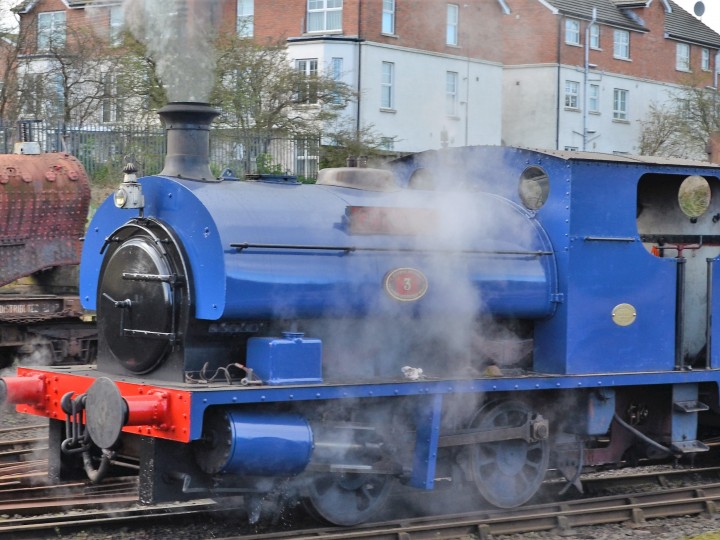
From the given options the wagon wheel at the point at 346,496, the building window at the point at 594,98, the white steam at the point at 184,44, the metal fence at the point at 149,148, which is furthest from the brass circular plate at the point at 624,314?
the building window at the point at 594,98

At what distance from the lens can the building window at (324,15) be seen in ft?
94.5

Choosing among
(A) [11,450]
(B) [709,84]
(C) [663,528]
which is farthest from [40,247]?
(B) [709,84]

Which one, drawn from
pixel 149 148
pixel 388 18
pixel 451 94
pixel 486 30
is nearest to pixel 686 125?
pixel 388 18

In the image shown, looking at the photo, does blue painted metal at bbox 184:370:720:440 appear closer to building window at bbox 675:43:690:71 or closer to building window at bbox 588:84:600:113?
building window at bbox 588:84:600:113

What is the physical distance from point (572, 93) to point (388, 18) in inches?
385

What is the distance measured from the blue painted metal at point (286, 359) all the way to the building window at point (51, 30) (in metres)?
19.1

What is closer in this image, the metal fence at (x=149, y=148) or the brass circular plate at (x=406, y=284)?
the brass circular plate at (x=406, y=284)

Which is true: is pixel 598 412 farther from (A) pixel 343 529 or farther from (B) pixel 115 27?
(B) pixel 115 27

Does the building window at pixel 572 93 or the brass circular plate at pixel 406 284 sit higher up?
the building window at pixel 572 93

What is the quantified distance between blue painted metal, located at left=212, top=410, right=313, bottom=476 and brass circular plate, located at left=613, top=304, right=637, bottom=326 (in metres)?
2.79

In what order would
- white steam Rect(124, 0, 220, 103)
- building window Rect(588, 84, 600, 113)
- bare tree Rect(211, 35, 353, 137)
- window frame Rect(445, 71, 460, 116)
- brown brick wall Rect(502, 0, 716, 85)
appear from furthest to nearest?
1. building window Rect(588, 84, 600, 113)
2. brown brick wall Rect(502, 0, 716, 85)
3. bare tree Rect(211, 35, 353, 137)
4. window frame Rect(445, 71, 460, 116)
5. white steam Rect(124, 0, 220, 103)

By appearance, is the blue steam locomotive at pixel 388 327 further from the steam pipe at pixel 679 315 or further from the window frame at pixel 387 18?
the window frame at pixel 387 18

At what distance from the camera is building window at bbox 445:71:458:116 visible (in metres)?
19.9

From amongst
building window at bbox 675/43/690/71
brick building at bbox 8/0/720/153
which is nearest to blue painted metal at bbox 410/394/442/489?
brick building at bbox 8/0/720/153
